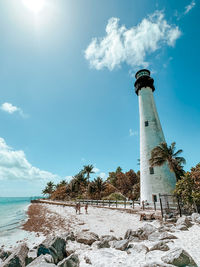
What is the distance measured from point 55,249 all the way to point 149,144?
58.6 ft

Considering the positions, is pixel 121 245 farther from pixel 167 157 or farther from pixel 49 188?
pixel 49 188

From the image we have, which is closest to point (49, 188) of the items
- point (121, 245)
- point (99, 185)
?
point (99, 185)

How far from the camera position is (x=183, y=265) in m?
4.18

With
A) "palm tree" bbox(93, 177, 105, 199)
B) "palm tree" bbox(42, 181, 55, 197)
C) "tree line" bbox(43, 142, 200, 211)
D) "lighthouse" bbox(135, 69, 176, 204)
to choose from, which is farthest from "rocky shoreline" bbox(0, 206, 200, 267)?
"palm tree" bbox(42, 181, 55, 197)

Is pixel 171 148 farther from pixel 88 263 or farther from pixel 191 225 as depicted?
pixel 88 263

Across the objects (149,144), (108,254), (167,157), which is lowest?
(108,254)

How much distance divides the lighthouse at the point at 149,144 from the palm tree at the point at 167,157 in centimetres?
100

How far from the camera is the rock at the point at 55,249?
6039 mm

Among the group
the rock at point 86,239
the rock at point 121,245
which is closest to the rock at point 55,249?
the rock at point 86,239

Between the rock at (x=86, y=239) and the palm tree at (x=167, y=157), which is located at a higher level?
the palm tree at (x=167, y=157)

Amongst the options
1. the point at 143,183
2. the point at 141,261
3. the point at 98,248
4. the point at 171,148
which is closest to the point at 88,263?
the point at 98,248

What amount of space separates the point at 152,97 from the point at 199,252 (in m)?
23.6

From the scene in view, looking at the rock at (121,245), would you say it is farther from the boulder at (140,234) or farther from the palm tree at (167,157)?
the palm tree at (167,157)

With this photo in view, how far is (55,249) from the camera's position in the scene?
247 inches
